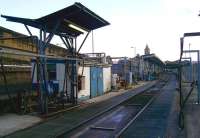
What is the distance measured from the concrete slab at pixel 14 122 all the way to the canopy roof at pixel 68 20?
4.91m

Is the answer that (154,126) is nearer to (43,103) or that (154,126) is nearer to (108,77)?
(43,103)

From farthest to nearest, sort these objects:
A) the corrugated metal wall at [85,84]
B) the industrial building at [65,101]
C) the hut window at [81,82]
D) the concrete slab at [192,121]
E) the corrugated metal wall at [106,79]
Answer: the corrugated metal wall at [106,79] < the corrugated metal wall at [85,84] < the hut window at [81,82] < the industrial building at [65,101] < the concrete slab at [192,121]

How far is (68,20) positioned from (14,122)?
693 centimetres

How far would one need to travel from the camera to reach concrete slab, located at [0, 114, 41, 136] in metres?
12.9

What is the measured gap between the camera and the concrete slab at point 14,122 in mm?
12859

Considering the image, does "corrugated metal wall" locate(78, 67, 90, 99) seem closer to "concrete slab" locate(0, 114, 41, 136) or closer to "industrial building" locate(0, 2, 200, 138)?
"industrial building" locate(0, 2, 200, 138)

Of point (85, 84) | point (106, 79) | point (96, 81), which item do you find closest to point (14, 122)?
point (85, 84)

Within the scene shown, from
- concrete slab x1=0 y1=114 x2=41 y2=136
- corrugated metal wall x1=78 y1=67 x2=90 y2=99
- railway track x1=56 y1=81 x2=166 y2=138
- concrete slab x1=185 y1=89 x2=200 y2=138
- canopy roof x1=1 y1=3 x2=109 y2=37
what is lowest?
railway track x1=56 y1=81 x2=166 y2=138

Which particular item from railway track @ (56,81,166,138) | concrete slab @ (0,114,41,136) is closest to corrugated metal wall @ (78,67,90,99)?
railway track @ (56,81,166,138)

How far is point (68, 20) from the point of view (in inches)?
724

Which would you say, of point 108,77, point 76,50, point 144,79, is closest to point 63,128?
point 76,50

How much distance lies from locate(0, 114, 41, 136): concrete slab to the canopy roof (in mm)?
4910

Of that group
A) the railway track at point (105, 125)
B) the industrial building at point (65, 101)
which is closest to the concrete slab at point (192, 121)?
the industrial building at point (65, 101)

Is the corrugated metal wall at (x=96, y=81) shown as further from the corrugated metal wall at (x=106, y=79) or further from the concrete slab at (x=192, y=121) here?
the concrete slab at (x=192, y=121)
